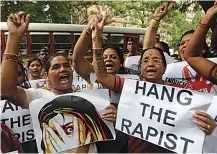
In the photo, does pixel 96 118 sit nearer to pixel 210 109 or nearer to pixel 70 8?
pixel 210 109

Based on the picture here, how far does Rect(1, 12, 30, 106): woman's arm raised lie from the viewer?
2.12m

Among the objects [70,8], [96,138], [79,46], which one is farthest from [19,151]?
[70,8]

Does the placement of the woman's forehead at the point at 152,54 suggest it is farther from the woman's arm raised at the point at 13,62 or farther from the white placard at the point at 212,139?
the woman's arm raised at the point at 13,62

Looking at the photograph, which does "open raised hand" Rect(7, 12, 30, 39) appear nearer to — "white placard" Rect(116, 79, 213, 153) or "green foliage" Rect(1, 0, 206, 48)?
"white placard" Rect(116, 79, 213, 153)

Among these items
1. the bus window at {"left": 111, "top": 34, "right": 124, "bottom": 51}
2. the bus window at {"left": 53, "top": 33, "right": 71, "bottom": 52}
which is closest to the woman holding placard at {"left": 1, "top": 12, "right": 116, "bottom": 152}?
the bus window at {"left": 53, "top": 33, "right": 71, "bottom": 52}

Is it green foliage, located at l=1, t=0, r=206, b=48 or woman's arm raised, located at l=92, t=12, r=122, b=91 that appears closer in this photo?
woman's arm raised, located at l=92, t=12, r=122, b=91

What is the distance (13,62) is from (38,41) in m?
9.13

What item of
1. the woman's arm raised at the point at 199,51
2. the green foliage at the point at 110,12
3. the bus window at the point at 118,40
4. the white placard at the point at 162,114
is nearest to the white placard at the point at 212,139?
the white placard at the point at 162,114

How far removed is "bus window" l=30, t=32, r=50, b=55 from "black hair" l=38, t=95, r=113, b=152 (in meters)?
8.82

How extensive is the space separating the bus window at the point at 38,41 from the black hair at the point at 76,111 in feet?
28.9

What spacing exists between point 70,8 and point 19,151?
1411cm

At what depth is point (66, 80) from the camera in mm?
2430

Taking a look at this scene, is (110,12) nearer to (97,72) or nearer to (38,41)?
(38,41)

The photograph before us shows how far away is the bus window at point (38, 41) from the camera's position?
10875 millimetres
